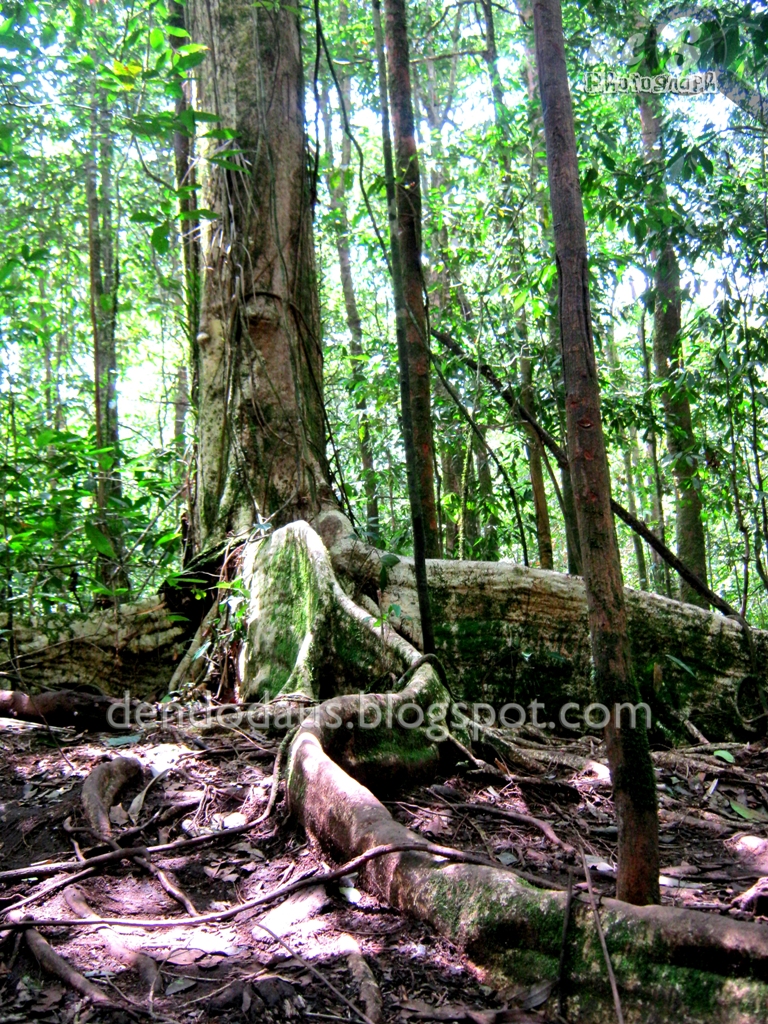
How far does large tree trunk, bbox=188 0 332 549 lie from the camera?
17.1ft

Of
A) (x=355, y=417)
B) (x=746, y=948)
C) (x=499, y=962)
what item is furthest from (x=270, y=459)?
(x=355, y=417)

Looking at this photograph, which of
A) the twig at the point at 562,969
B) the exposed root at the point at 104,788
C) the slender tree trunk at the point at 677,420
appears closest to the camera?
the twig at the point at 562,969

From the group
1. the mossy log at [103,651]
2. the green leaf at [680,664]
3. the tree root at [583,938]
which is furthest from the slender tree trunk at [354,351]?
the tree root at [583,938]

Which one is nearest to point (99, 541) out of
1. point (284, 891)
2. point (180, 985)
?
point (284, 891)

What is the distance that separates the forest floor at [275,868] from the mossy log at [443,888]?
0.08 m

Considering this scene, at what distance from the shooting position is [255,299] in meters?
5.36

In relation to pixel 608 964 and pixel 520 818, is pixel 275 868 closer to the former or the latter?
pixel 520 818

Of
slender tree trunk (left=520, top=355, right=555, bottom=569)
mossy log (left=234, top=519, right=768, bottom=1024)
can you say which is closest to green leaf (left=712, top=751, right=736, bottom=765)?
mossy log (left=234, top=519, right=768, bottom=1024)

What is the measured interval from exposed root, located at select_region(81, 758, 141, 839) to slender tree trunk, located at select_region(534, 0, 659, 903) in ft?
5.89

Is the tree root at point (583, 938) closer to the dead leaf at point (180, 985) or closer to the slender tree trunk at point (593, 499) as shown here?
the slender tree trunk at point (593, 499)

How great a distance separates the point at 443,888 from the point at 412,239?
15.3 ft

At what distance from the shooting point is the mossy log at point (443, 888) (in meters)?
1.67

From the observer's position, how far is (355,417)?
10.6m

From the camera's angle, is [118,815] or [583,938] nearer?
[583,938]
